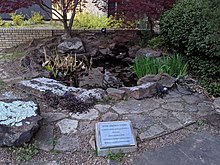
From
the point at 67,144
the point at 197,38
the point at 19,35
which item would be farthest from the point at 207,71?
the point at 19,35

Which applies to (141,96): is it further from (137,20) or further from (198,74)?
(137,20)

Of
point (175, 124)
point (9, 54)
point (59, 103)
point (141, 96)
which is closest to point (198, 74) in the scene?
point (141, 96)

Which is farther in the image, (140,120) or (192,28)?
(192,28)

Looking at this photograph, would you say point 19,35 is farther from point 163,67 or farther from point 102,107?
point 102,107

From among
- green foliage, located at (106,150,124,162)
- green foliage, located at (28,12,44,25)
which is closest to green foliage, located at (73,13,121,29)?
green foliage, located at (28,12,44,25)

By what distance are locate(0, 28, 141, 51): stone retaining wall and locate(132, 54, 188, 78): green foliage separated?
1.57 m

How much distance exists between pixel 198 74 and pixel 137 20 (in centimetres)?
Result: 145

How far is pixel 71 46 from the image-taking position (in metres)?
4.75

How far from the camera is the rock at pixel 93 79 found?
12.3 feet

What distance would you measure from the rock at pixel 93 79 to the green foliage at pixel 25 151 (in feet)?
5.16

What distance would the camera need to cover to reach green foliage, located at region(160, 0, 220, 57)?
10.1 ft

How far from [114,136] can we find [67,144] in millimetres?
398

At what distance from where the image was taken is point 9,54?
4781 mm

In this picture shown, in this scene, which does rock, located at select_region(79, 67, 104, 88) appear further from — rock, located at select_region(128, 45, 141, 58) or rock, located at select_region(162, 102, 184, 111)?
rock, located at select_region(162, 102, 184, 111)
